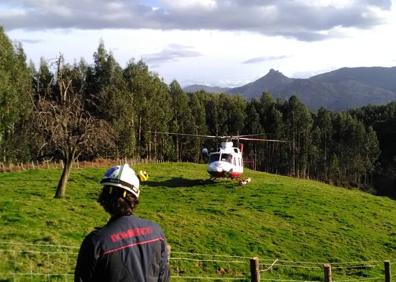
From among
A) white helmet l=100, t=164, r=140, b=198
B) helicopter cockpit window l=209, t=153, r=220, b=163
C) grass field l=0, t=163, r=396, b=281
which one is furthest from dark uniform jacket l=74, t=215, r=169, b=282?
helicopter cockpit window l=209, t=153, r=220, b=163

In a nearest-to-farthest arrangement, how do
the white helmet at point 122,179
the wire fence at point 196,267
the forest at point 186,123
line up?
the white helmet at point 122,179 < the wire fence at point 196,267 < the forest at point 186,123

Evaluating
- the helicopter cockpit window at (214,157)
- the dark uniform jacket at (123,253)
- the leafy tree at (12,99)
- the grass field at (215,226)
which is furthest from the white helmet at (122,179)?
the leafy tree at (12,99)

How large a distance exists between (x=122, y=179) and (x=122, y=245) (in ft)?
1.92

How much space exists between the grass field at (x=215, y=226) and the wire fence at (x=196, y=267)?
4 centimetres

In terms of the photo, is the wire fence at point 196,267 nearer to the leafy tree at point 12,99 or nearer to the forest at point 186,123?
the forest at point 186,123

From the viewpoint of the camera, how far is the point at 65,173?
2716cm

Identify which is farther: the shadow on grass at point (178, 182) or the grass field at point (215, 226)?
the shadow on grass at point (178, 182)

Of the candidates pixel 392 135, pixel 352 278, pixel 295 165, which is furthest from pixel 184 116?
pixel 352 278

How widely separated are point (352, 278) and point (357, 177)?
88.4 m

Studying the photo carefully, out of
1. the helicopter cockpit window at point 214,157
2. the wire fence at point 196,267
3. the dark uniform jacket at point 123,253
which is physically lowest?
the wire fence at point 196,267

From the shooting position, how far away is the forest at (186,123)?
62.6m

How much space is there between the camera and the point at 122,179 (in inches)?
183

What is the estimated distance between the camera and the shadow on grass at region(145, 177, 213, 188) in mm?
37531

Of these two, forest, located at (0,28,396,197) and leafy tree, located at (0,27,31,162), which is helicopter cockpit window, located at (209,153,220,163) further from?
leafy tree, located at (0,27,31,162)
